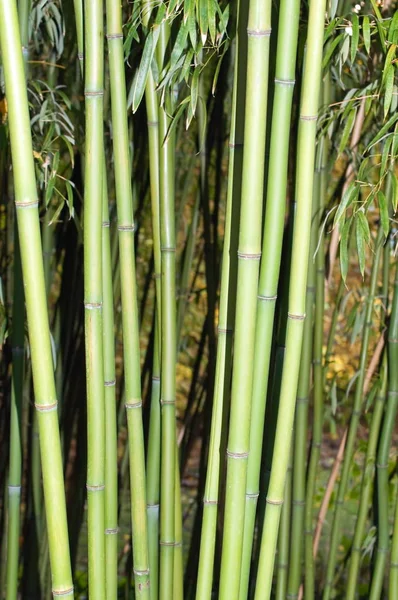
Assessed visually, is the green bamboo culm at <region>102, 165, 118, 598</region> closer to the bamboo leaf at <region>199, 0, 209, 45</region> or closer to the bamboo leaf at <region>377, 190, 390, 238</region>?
the bamboo leaf at <region>199, 0, 209, 45</region>

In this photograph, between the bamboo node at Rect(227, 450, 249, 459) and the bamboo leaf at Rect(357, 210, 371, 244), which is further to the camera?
the bamboo leaf at Rect(357, 210, 371, 244)

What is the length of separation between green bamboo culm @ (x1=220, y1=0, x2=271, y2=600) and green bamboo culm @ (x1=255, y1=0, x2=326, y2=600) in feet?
0.15

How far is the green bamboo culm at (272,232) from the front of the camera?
816 millimetres

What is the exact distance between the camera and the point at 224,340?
99 cm

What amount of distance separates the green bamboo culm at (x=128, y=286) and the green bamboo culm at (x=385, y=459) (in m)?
0.65

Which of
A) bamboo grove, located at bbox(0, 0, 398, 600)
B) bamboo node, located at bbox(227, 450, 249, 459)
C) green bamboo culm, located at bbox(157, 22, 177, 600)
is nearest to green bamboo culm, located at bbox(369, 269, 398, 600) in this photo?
bamboo grove, located at bbox(0, 0, 398, 600)

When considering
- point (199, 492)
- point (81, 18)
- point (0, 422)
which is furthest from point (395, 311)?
point (0, 422)

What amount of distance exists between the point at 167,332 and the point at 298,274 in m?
0.31

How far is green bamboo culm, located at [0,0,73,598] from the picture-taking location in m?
0.76

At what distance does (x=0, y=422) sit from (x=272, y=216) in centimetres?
163

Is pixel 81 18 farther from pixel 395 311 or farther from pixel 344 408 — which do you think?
pixel 344 408

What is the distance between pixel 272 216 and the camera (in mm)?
866

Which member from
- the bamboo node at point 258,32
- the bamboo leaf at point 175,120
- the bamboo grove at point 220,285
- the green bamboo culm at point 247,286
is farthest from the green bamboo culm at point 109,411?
the bamboo node at point 258,32

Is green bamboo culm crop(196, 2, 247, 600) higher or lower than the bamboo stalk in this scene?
higher
